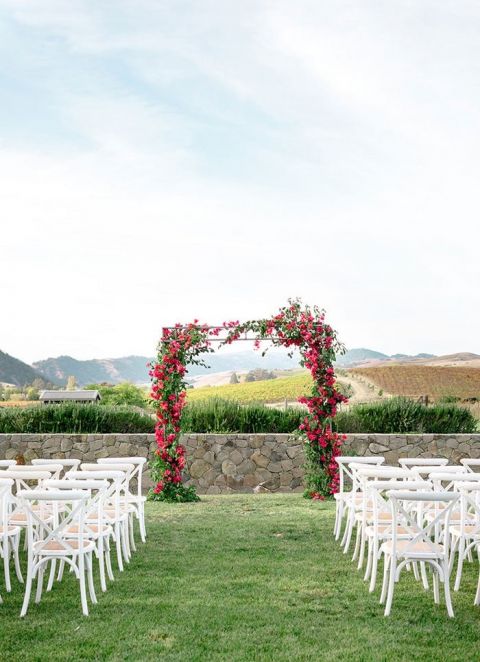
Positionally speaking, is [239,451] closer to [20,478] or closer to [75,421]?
[75,421]

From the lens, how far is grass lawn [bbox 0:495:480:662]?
4.80 meters

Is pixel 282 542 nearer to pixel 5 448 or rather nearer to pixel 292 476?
pixel 292 476

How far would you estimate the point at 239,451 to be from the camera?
1494cm

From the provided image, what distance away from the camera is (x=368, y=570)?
656cm

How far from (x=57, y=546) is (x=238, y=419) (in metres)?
9.66

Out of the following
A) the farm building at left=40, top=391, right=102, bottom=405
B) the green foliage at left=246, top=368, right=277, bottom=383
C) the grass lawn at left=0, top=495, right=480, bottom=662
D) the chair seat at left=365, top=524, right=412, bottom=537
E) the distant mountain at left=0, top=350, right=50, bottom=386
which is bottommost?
the grass lawn at left=0, top=495, right=480, bottom=662

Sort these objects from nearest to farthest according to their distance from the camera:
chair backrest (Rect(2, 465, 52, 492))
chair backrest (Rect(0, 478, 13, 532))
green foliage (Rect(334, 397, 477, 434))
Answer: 1. chair backrest (Rect(0, 478, 13, 532))
2. chair backrest (Rect(2, 465, 52, 492))
3. green foliage (Rect(334, 397, 477, 434))

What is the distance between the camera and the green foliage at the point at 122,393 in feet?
116

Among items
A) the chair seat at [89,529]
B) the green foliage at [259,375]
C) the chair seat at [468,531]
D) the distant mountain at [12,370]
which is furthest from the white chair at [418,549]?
the distant mountain at [12,370]

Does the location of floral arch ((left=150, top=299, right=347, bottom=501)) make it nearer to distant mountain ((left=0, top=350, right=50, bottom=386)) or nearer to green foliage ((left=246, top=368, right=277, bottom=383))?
green foliage ((left=246, top=368, right=277, bottom=383))

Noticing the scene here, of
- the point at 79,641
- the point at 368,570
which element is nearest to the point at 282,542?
the point at 368,570

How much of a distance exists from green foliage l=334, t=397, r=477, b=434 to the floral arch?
10.7ft

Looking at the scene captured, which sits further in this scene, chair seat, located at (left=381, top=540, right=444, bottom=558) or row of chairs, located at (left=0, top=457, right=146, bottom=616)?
row of chairs, located at (left=0, top=457, right=146, bottom=616)

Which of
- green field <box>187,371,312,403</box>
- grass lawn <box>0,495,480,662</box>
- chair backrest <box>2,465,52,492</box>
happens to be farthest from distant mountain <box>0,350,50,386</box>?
grass lawn <box>0,495,480,662</box>
